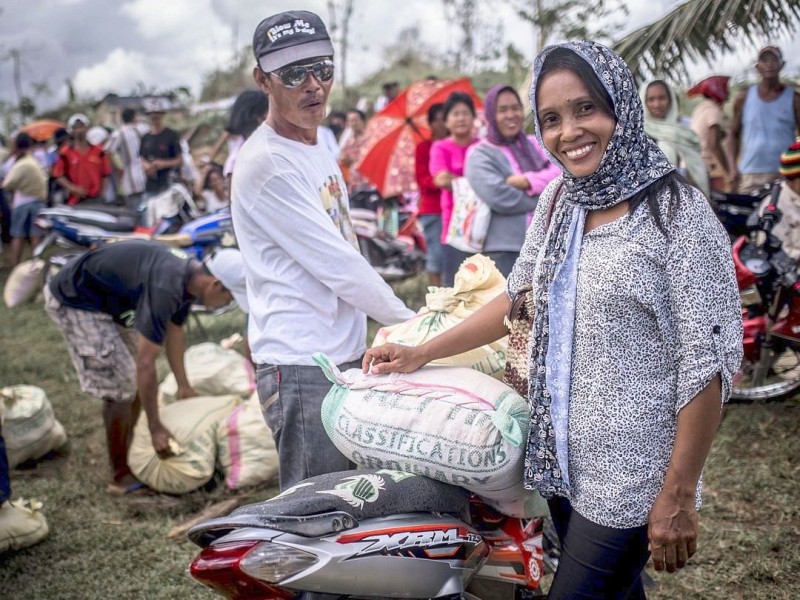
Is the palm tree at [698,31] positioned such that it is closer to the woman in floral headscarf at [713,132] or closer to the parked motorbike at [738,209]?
the parked motorbike at [738,209]

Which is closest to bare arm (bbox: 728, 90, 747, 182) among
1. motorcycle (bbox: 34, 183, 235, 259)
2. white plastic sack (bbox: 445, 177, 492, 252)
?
white plastic sack (bbox: 445, 177, 492, 252)

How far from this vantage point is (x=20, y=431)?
15.8ft

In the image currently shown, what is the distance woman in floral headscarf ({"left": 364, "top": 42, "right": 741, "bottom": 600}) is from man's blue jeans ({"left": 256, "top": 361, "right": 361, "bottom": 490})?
0.71 meters

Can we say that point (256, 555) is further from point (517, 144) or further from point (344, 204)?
point (517, 144)

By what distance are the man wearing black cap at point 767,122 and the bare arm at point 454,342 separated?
5.45 meters

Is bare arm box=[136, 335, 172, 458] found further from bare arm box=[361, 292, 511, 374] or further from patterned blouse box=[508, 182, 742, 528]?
patterned blouse box=[508, 182, 742, 528]

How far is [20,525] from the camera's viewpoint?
12.3ft

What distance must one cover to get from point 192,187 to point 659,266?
961 cm

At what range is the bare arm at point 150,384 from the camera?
156 inches

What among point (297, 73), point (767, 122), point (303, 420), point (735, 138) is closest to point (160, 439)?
point (303, 420)

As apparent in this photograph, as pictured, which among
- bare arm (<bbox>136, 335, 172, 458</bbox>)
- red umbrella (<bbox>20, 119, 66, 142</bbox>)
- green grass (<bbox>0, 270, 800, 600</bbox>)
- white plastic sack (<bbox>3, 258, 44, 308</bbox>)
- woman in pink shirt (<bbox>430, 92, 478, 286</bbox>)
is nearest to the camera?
green grass (<bbox>0, 270, 800, 600</bbox>)

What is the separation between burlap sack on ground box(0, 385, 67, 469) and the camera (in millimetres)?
4801

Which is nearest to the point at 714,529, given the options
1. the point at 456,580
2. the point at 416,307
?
the point at 456,580

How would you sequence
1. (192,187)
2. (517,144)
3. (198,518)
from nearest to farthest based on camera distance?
1. (198,518)
2. (517,144)
3. (192,187)
